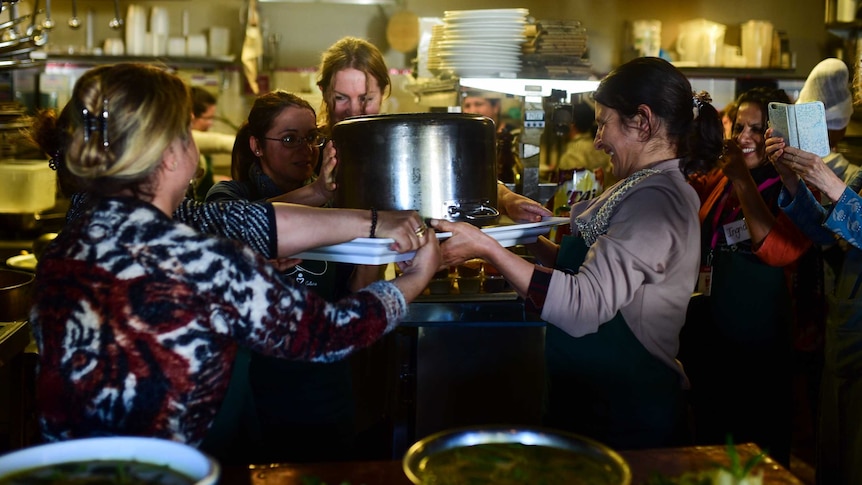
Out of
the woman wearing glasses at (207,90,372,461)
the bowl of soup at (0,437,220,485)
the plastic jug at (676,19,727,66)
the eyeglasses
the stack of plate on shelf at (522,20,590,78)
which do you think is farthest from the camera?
the plastic jug at (676,19,727,66)

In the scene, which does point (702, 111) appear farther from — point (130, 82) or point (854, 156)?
point (854, 156)

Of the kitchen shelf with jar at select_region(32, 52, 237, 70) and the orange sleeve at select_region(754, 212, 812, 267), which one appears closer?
the orange sleeve at select_region(754, 212, 812, 267)

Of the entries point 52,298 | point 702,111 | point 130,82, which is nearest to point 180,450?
point 52,298

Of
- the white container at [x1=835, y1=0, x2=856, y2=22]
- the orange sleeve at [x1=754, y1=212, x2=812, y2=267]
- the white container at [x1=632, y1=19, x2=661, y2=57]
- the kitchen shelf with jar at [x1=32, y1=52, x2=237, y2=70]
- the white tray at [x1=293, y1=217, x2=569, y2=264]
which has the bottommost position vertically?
the orange sleeve at [x1=754, y1=212, x2=812, y2=267]

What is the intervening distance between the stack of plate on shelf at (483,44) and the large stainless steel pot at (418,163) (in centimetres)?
197

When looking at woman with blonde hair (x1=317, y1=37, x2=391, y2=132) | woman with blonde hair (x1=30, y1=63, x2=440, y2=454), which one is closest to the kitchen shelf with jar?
woman with blonde hair (x1=317, y1=37, x2=391, y2=132)

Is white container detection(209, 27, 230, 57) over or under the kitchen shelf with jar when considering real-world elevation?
over

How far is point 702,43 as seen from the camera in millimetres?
7520

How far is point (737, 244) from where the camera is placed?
3.74m

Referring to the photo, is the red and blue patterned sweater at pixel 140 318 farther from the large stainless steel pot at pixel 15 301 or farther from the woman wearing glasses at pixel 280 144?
the large stainless steel pot at pixel 15 301

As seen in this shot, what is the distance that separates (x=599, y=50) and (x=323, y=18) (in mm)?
2433

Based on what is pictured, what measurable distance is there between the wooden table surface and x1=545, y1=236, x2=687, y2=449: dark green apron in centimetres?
54

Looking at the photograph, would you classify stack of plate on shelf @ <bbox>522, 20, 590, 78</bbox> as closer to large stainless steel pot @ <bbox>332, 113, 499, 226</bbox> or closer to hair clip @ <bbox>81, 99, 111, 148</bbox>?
large stainless steel pot @ <bbox>332, 113, 499, 226</bbox>

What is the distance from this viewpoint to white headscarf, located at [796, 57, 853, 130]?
13.7ft
